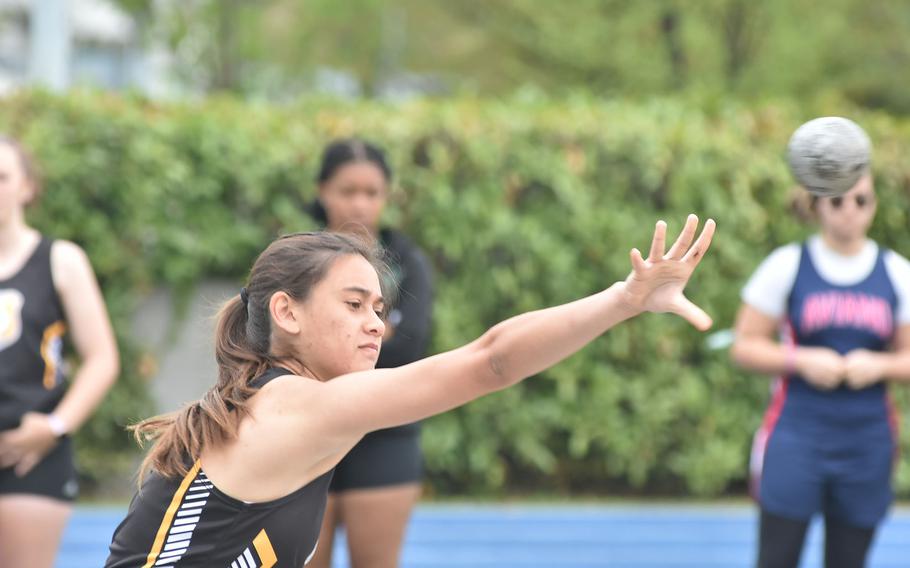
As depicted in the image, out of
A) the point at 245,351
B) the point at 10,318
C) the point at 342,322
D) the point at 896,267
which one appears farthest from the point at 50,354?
the point at 896,267

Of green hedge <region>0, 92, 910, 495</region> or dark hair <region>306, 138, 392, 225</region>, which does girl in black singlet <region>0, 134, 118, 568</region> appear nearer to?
dark hair <region>306, 138, 392, 225</region>

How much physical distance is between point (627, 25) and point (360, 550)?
10966mm

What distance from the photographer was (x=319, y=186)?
15.7ft

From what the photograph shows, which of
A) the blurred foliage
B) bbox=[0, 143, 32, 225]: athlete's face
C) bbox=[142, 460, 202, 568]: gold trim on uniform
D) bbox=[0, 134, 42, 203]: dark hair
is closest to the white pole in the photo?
the blurred foliage

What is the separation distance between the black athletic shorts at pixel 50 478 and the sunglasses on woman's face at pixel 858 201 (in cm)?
287

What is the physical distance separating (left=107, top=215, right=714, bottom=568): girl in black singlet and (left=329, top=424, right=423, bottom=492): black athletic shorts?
145cm

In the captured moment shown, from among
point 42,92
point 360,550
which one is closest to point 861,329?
point 360,550

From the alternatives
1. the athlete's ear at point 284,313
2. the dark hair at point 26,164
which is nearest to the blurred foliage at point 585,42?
the dark hair at point 26,164

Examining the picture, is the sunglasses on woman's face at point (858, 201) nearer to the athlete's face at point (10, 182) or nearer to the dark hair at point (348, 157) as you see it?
the dark hair at point (348, 157)

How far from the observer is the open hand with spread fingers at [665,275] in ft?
7.95

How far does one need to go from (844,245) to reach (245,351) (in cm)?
271

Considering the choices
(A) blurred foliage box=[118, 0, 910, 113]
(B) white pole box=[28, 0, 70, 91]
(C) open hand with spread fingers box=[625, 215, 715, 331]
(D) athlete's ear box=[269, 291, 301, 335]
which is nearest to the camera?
(C) open hand with spread fingers box=[625, 215, 715, 331]

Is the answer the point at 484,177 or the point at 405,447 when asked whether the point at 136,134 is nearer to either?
the point at 484,177

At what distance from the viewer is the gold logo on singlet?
4375 mm
